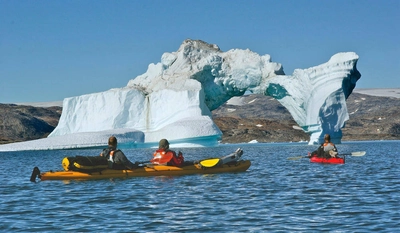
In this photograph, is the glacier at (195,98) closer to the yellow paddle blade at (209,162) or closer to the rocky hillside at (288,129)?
the yellow paddle blade at (209,162)

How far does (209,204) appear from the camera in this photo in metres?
12.4

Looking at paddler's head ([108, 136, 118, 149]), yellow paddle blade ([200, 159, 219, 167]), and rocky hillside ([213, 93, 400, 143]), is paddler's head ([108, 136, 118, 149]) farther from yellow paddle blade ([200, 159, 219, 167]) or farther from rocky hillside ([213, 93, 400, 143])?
rocky hillside ([213, 93, 400, 143])

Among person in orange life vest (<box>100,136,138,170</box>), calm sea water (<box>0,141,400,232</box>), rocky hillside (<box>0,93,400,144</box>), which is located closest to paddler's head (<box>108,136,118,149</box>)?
person in orange life vest (<box>100,136,138,170</box>)

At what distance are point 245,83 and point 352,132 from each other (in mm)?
58762

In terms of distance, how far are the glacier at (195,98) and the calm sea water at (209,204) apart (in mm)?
22310

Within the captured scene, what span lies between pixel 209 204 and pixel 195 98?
3174cm

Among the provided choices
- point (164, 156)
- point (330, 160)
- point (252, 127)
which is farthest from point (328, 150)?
point (252, 127)

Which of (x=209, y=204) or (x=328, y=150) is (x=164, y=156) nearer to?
(x=209, y=204)

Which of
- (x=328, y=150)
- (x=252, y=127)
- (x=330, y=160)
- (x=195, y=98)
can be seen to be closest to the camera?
(x=330, y=160)

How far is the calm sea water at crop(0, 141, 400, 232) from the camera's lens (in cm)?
998

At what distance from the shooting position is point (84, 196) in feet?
46.7

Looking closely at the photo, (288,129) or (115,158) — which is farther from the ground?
(288,129)

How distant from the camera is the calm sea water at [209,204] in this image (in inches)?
393

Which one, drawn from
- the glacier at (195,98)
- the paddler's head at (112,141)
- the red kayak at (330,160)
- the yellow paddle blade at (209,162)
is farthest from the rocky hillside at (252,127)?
the paddler's head at (112,141)
